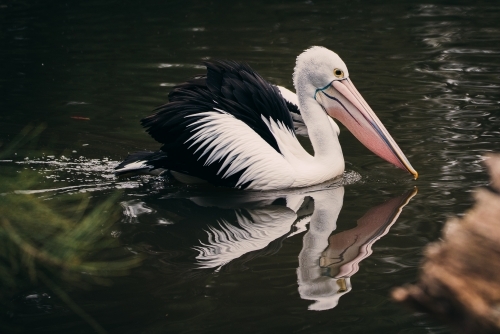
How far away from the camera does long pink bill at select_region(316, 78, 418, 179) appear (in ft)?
18.7

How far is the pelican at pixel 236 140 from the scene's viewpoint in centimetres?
545

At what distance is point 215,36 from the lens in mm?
10578

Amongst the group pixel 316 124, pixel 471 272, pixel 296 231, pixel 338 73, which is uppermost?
pixel 471 272

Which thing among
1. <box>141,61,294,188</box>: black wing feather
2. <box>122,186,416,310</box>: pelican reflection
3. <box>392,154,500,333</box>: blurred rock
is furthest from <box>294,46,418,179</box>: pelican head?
<box>392,154,500,333</box>: blurred rock

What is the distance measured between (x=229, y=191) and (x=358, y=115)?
1.09 meters

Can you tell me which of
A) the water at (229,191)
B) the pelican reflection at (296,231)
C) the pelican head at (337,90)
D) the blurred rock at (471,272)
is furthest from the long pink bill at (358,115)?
the blurred rock at (471,272)

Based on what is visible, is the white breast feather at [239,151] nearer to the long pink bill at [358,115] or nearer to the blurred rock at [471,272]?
the long pink bill at [358,115]

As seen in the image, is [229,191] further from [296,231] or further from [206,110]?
[296,231]

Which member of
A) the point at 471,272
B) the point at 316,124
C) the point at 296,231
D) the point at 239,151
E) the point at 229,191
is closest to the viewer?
the point at 471,272

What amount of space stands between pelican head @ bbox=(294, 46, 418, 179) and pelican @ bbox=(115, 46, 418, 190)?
16 mm

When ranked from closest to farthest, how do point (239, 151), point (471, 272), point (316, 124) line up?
point (471, 272), point (239, 151), point (316, 124)

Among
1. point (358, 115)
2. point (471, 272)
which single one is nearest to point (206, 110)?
point (358, 115)

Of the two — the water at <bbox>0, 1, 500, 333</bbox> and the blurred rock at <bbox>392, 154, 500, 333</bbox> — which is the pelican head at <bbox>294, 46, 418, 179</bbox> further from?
the blurred rock at <bbox>392, 154, 500, 333</bbox>

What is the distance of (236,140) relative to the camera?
5441mm
